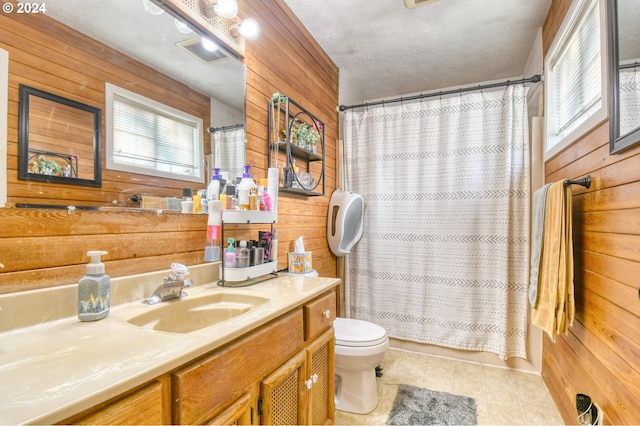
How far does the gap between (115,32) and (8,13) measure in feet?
0.91

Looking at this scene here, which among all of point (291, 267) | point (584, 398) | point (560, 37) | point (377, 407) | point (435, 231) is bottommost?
point (377, 407)

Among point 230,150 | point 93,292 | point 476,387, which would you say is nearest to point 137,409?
point 93,292

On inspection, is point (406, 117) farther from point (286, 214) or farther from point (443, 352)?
point (443, 352)

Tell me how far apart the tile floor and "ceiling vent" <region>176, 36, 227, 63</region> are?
77.5 inches

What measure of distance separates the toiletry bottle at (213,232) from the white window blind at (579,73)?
1.72 metres

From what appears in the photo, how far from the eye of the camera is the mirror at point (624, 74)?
0.98 m

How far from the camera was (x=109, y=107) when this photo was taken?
1022 mm

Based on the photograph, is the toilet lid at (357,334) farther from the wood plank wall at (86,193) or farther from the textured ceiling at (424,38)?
the textured ceiling at (424,38)

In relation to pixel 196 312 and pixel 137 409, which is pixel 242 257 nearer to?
pixel 196 312

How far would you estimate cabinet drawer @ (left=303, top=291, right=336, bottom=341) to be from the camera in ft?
4.04

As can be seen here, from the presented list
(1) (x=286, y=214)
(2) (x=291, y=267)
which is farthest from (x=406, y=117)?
(2) (x=291, y=267)

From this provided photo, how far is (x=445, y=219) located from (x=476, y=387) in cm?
116

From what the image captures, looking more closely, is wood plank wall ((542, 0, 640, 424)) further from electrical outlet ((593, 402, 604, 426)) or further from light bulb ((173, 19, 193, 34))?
light bulb ((173, 19, 193, 34))

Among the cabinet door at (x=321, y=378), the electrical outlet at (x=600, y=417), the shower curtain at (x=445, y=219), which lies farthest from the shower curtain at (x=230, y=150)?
the electrical outlet at (x=600, y=417)
